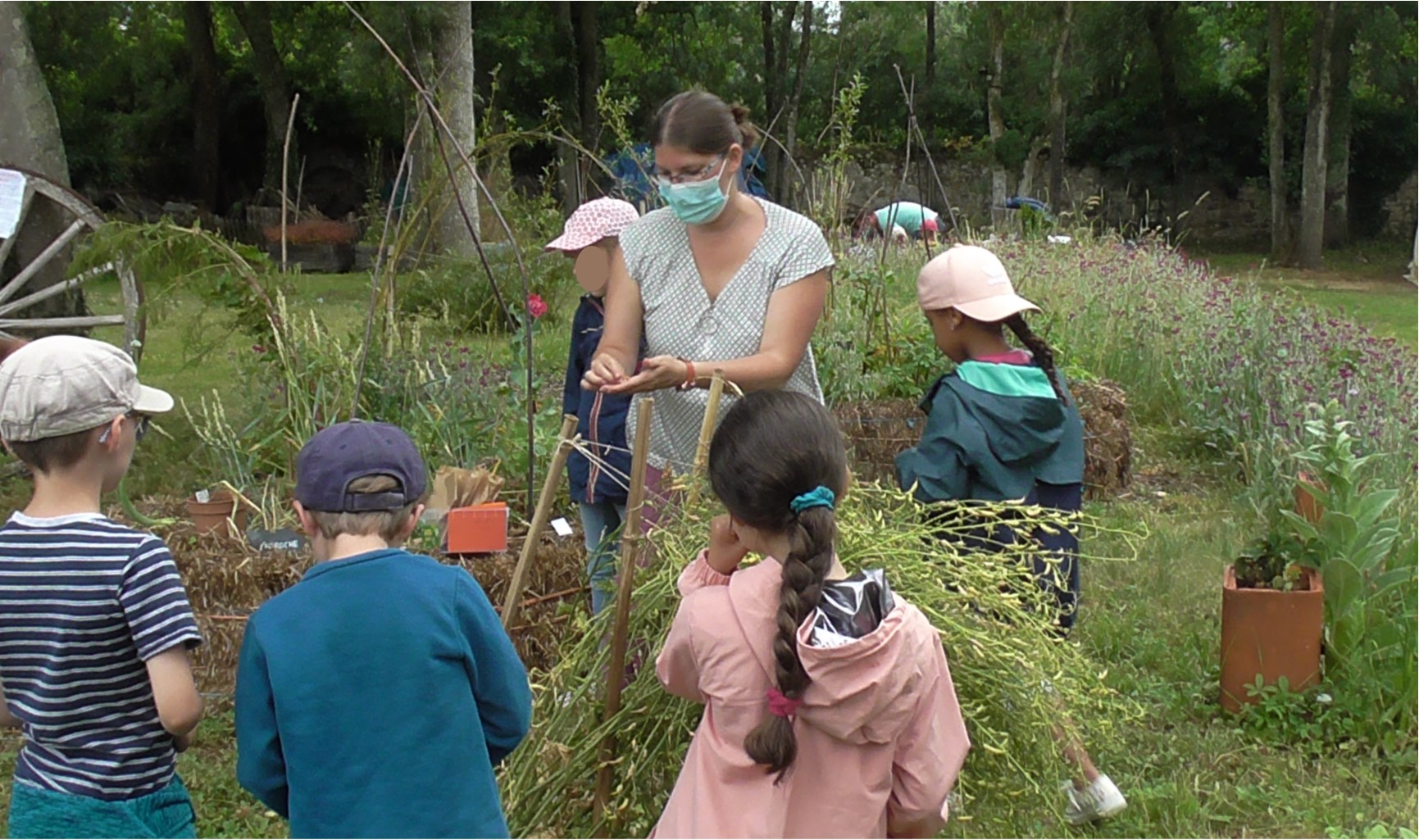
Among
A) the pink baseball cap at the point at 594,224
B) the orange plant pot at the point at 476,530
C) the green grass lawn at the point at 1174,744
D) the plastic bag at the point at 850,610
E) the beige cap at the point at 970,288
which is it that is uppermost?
the pink baseball cap at the point at 594,224

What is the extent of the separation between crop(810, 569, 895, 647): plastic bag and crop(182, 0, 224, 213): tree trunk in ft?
67.6

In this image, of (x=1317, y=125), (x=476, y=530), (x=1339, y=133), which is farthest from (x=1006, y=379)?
(x=1339, y=133)

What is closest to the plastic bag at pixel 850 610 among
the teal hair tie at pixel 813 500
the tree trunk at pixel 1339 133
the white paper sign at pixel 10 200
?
the teal hair tie at pixel 813 500

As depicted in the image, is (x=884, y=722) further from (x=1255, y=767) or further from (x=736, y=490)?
(x=1255, y=767)

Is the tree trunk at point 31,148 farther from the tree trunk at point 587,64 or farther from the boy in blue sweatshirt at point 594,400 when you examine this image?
the tree trunk at point 587,64

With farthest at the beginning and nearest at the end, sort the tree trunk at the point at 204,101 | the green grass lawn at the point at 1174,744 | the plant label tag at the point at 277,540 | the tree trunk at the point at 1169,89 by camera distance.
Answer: the tree trunk at the point at 1169,89 → the tree trunk at the point at 204,101 → the plant label tag at the point at 277,540 → the green grass lawn at the point at 1174,744

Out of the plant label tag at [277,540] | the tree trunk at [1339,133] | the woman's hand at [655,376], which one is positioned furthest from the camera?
the tree trunk at [1339,133]

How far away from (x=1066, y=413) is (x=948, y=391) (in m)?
0.29

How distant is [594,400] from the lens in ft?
10.6

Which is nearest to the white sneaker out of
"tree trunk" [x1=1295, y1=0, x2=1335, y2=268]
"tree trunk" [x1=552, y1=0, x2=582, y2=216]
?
"tree trunk" [x1=1295, y1=0, x2=1335, y2=268]

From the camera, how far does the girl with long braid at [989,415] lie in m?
2.80

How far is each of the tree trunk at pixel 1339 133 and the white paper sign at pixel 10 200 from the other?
706 inches

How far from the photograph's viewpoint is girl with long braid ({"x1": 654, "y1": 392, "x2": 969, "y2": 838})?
66.7 inches

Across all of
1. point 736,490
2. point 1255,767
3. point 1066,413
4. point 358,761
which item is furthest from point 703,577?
point 1255,767
